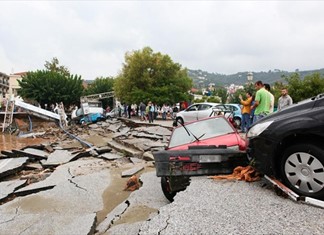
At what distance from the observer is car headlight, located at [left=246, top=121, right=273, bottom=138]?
12.6ft

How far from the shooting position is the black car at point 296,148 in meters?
3.33

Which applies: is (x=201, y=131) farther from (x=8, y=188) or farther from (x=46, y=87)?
(x=46, y=87)

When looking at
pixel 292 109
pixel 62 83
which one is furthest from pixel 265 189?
pixel 62 83

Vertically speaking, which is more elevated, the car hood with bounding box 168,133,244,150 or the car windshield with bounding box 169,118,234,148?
the car windshield with bounding box 169,118,234,148

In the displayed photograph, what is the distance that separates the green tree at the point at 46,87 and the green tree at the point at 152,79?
1759 centimetres

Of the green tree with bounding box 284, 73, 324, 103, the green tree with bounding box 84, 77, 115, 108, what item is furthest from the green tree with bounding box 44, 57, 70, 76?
the green tree with bounding box 284, 73, 324, 103

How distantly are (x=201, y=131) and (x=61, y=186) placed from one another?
11.9 ft

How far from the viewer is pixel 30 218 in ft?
16.1

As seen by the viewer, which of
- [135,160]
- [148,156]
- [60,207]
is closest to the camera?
[60,207]

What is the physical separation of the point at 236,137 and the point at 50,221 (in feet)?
11.9

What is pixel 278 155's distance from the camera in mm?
3660

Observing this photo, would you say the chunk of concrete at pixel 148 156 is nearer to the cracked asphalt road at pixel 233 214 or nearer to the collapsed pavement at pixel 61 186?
the collapsed pavement at pixel 61 186

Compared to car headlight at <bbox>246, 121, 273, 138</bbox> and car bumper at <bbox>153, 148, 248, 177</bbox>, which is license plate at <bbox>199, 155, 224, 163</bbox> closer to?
car bumper at <bbox>153, 148, 248, 177</bbox>

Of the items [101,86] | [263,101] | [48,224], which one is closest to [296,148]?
[48,224]
